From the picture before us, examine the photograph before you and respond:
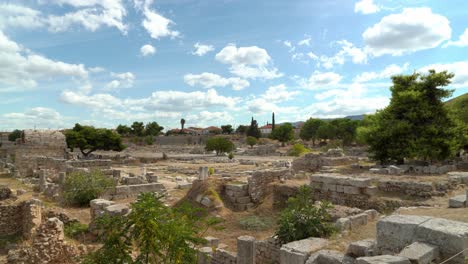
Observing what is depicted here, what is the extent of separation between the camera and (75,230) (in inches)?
370

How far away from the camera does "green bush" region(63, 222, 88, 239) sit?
9203 millimetres

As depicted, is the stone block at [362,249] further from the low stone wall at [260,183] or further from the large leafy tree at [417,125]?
the large leafy tree at [417,125]

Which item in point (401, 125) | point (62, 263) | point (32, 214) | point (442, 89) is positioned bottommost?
point (62, 263)

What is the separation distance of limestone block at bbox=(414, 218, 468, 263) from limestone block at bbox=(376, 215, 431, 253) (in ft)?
0.31

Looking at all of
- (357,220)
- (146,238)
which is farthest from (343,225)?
(146,238)

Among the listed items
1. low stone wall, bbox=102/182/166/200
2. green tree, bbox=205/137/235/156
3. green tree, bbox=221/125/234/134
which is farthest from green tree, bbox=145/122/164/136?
low stone wall, bbox=102/182/166/200

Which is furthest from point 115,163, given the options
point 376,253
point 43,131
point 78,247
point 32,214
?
point 376,253

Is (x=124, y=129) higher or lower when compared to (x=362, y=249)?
higher

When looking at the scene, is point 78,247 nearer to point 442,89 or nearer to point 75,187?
point 75,187

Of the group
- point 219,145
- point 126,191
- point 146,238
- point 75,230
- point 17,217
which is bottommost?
point 75,230

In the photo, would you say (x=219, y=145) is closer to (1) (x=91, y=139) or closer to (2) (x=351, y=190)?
(1) (x=91, y=139)

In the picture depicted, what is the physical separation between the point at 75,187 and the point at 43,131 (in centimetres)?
2239

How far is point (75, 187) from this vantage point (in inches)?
502

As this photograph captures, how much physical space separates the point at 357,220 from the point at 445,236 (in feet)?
11.1
